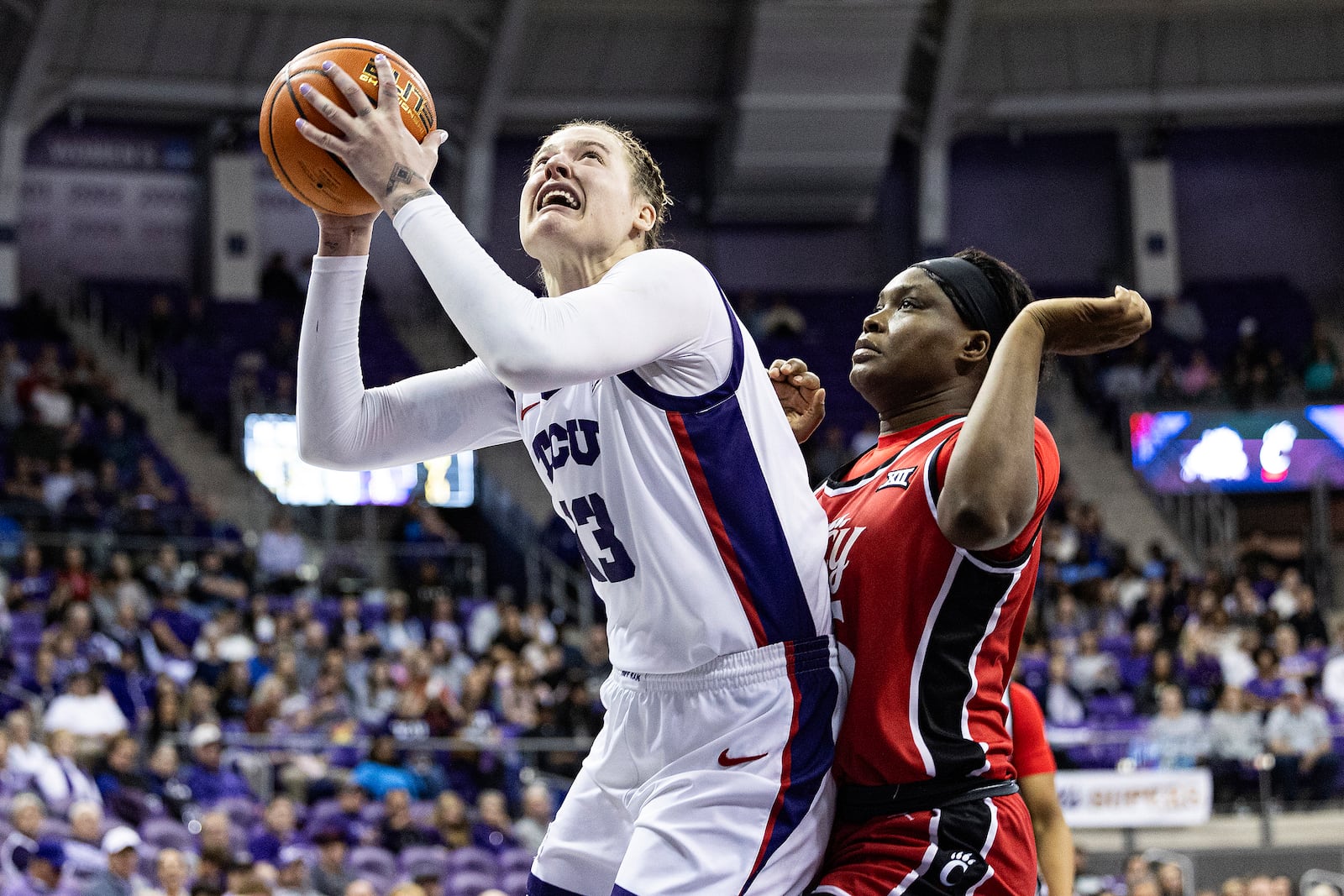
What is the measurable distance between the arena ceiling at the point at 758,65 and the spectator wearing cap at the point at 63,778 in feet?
41.1

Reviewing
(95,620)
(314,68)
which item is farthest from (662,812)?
(95,620)

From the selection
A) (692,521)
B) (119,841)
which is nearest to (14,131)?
(119,841)

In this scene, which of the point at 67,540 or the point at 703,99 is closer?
the point at 67,540

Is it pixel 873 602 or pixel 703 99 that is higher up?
pixel 703 99

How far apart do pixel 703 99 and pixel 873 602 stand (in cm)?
2077

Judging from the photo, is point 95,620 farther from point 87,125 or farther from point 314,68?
point 87,125

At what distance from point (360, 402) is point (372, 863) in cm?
699

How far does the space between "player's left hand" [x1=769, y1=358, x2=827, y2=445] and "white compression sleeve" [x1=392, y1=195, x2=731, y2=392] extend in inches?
31.3

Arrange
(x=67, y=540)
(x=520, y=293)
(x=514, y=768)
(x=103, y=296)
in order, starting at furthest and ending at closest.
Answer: (x=103, y=296), (x=67, y=540), (x=514, y=768), (x=520, y=293)

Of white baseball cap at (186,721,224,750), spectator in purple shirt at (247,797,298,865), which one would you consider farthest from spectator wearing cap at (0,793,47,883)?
white baseball cap at (186,721,224,750)

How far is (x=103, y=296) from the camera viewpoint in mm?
20766

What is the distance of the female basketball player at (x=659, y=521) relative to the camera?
2625mm

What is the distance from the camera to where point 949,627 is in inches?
111

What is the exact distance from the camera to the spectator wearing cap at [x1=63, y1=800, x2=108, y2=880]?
8.54 m
